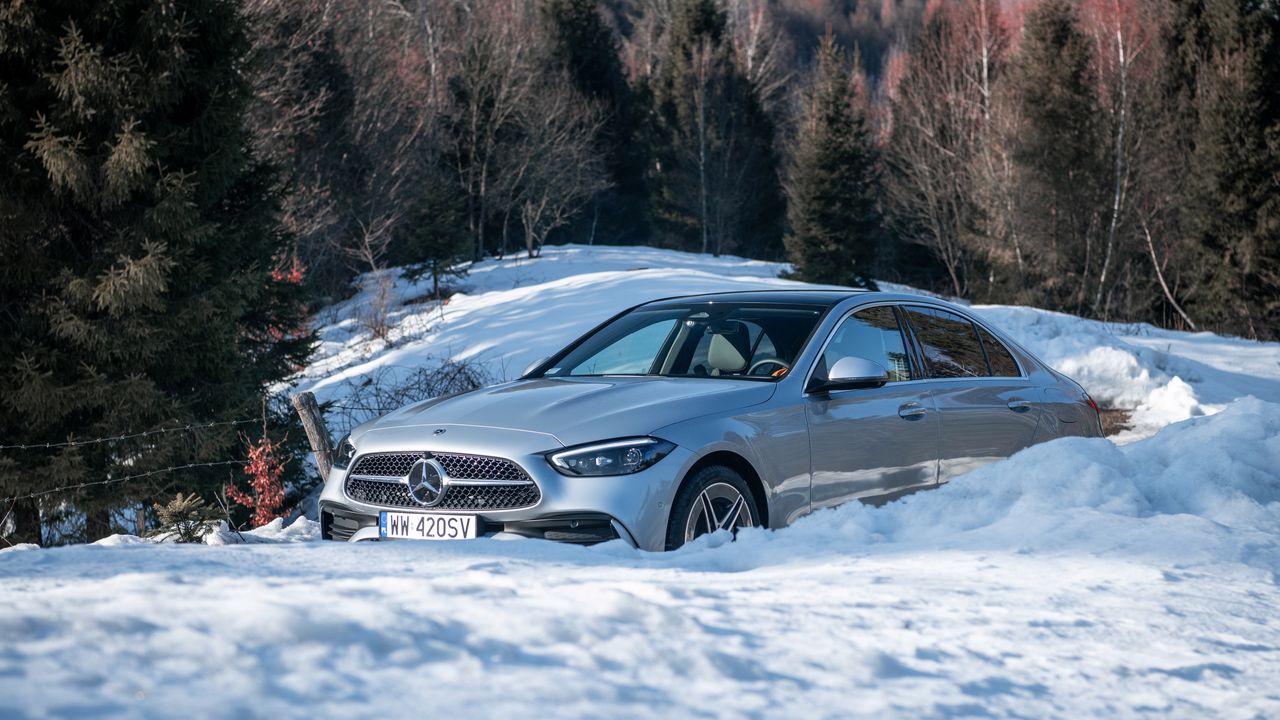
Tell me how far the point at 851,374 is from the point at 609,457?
1.48 m

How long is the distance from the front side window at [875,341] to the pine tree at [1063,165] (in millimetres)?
29738

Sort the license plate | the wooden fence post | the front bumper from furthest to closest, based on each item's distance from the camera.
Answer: the wooden fence post
the license plate
the front bumper

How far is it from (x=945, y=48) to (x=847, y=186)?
27.4ft

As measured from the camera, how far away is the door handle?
627cm

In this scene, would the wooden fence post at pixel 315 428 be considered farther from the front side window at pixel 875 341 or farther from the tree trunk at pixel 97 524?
the front side window at pixel 875 341

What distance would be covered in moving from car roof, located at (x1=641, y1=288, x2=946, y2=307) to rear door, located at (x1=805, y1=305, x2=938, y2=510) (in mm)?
132

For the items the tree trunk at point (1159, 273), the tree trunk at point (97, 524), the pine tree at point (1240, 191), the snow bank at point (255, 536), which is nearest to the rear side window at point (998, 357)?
the snow bank at point (255, 536)

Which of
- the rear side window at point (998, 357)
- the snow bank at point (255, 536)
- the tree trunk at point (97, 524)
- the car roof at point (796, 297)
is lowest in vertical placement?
the tree trunk at point (97, 524)

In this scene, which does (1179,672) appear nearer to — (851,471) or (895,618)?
(895,618)

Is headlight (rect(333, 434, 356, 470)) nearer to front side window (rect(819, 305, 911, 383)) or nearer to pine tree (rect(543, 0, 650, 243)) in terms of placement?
front side window (rect(819, 305, 911, 383))

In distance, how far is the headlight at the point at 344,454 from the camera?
574 centimetres

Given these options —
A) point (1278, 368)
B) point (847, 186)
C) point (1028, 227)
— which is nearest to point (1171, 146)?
point (1028, 227)

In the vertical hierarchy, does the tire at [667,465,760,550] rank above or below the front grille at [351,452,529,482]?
below

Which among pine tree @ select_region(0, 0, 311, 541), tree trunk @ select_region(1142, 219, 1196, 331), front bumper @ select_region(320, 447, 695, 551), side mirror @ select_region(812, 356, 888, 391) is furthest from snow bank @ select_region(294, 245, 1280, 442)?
tree trunk @ select_region(1142, 219, 1196, 331)
